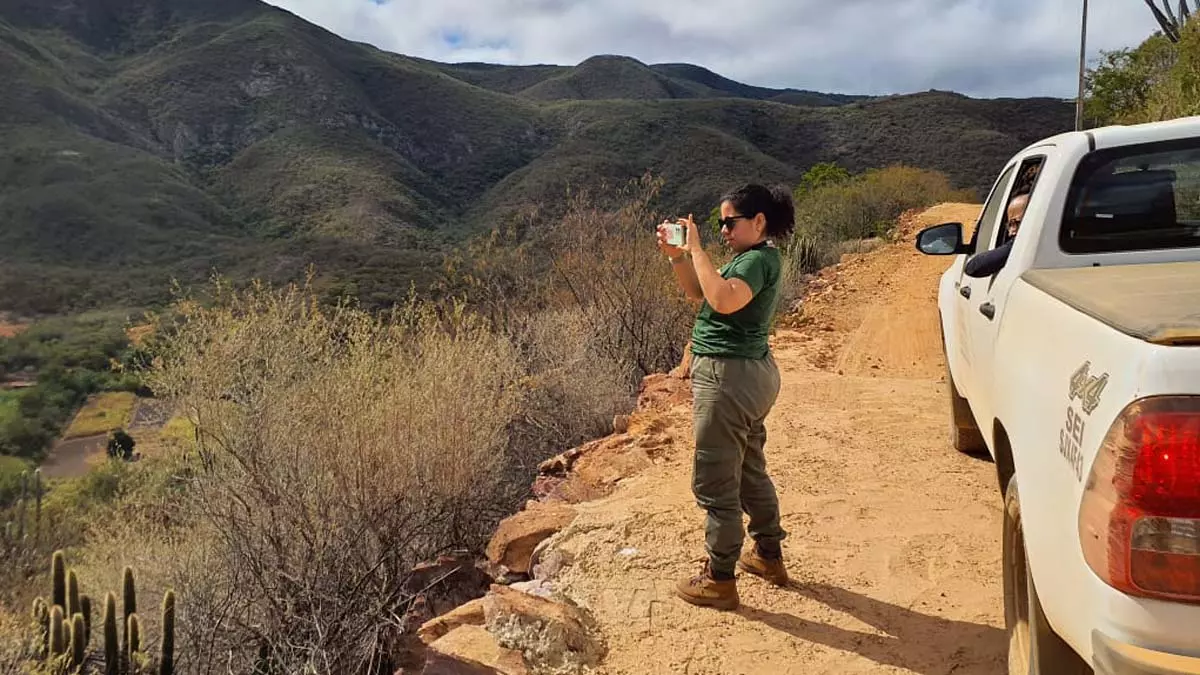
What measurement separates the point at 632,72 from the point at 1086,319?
100 metres

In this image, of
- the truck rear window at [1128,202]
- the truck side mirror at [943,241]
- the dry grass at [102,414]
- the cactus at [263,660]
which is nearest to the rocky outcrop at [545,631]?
the cactus at [263,660]

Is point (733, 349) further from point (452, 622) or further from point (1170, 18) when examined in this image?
point (1170, 18)

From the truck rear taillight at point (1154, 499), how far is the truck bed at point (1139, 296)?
15cm

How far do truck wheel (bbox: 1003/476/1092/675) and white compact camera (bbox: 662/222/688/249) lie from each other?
143 cm

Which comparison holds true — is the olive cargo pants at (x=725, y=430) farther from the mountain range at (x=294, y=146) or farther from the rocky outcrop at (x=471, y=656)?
the mountain range at (x=294, y=146)

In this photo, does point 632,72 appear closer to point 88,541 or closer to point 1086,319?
point 88,541

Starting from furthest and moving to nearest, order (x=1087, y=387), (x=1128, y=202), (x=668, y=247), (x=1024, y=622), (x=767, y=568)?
(x=767, y=568)
(x=668, y=247)
(x=1128, y=202)
(x=1024, y=622)
(x=1087, y=387)

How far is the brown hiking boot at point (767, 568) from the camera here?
12.7 ft

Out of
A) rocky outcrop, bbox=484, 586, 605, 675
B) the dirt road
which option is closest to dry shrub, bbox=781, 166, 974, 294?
the dirt road

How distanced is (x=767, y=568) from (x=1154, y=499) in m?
2.56

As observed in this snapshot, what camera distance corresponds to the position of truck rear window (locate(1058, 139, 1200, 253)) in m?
3.12

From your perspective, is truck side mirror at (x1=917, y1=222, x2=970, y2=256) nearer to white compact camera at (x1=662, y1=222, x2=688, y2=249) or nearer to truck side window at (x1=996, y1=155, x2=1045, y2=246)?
truck side window at (x1=996, y1=155, x2=1045, y2=246)

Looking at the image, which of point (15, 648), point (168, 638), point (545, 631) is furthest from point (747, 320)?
point (15, 648)

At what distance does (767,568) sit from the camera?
3.88m
